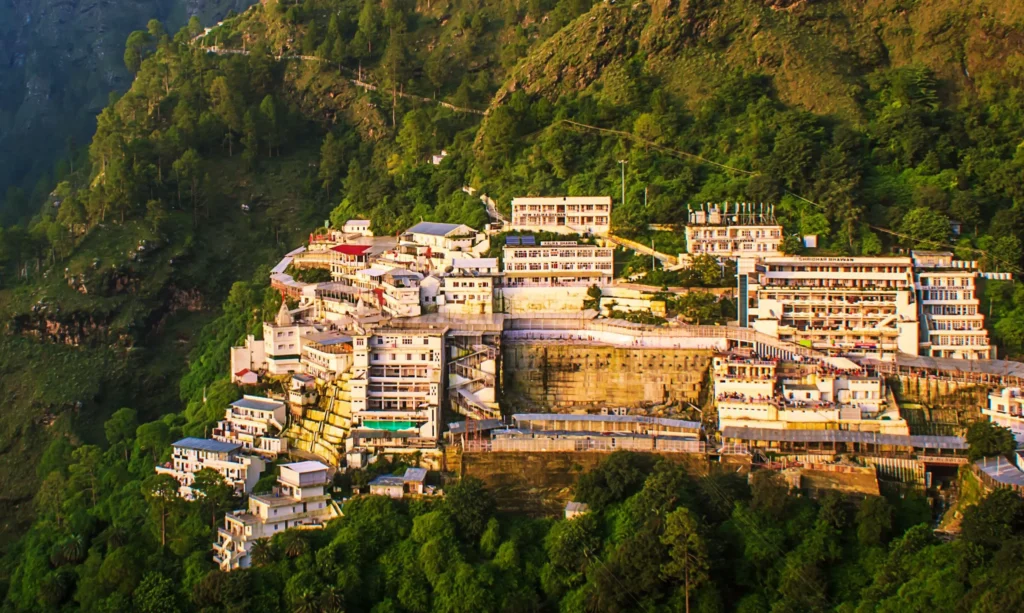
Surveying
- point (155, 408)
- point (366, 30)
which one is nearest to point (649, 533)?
point (155, 408)

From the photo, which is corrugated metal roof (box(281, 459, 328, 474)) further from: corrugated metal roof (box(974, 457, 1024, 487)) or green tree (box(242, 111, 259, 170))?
green tree (box(242, 111, 259, 170))

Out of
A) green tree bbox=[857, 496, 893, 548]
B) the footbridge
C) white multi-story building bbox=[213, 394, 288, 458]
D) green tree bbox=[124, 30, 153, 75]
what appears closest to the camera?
green tree bbox=[857, 496, 893, 548]

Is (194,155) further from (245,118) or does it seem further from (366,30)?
(366,30)

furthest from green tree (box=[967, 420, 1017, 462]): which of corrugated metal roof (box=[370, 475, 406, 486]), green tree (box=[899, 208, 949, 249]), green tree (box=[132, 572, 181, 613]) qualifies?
green tree (box=[132, 572, 181, 613])

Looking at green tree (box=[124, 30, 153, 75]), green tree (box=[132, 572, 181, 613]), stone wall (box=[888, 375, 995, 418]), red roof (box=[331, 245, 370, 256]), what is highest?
green tree (box=[124, 30, 153, 75])

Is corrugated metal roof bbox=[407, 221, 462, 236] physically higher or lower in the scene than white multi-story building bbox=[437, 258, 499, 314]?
higher

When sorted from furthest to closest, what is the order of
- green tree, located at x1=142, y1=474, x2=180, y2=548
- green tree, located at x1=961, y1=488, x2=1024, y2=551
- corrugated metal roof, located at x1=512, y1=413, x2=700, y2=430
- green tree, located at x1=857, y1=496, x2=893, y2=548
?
corrugated metal roof, located at x1=512, y1=413, x2=700, y2=430 → green tree, located at x1=142, y1=474, x2=180, y2=548 → green tree, located at x1=857, y1=496, x2=893, y2=548 → green tree, located at x1=961, y1=488, x2=1024, y2=551

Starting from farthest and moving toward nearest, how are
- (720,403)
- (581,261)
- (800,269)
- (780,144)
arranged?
1. (780,144)
2. (581,261)
3. (800,269)
4. (720,403)
